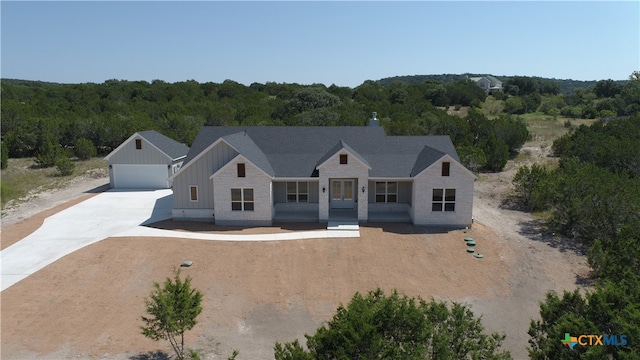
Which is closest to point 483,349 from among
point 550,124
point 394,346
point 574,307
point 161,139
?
point 394,346

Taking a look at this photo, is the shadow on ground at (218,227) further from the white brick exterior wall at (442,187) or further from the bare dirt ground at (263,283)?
the white brick exterior wall at (442,187)

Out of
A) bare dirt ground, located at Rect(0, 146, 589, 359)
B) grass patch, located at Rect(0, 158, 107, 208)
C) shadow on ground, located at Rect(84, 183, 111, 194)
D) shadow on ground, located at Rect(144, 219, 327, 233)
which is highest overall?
grass patch, located at Rect(0, 158, 107, 208)

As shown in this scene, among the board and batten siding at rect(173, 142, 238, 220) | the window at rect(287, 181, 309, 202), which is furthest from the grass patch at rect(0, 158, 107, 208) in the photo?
the window at rect(287, 181, 309, 202)

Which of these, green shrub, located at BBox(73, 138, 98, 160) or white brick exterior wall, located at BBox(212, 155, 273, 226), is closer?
white brick exterior wall, located at BBox(212, 155, 273, 226)

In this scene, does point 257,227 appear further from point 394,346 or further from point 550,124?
point 550,124

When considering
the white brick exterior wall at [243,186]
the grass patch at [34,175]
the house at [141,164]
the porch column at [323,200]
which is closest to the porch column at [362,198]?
the porch column at [323,200]

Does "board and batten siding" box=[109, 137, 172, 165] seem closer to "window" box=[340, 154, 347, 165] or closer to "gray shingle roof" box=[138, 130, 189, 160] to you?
"gray shingle roof" box=[138, 130, 189, 160]

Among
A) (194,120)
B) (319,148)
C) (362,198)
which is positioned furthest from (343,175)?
(194,120)
